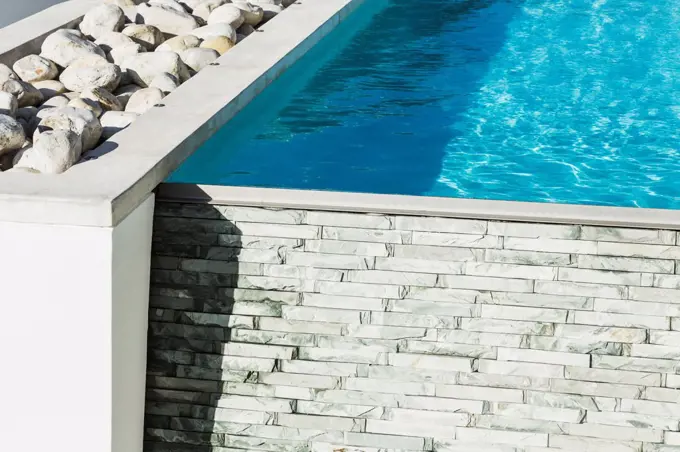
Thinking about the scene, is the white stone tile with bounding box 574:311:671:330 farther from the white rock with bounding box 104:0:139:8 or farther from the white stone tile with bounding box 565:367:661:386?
the white rock with bounding box 104:0:139:8

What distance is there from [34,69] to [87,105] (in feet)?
2.37

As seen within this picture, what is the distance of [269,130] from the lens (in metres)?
4.83

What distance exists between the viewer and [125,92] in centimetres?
443

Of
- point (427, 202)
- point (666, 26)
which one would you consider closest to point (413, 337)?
point (427, 202)

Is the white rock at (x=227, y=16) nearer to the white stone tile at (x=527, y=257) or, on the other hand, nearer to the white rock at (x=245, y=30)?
the white rock at (x=245, y=30)

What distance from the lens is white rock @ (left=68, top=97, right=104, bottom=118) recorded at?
12.6 feet

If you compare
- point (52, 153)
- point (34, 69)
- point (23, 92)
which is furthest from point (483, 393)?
point (34, 69)

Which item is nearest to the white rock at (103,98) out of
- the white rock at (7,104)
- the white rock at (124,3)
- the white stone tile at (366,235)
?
the white rock at (7,104)

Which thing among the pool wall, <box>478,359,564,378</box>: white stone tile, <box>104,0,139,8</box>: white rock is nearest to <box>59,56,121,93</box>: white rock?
the pool wall

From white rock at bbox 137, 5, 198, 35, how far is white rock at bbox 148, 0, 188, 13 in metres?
0.13

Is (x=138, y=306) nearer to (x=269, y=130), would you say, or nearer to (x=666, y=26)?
(x=269, y=130)

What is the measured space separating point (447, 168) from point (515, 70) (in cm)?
211

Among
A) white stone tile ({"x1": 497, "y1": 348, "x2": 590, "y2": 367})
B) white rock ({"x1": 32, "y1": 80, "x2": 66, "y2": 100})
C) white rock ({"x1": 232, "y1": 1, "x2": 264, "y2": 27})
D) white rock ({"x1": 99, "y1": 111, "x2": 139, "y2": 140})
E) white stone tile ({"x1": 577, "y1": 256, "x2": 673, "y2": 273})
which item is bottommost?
white stone tile ({"x1": 497, "y1": 348, "x2": 590, "y2": 367})

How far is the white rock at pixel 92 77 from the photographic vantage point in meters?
4.28
